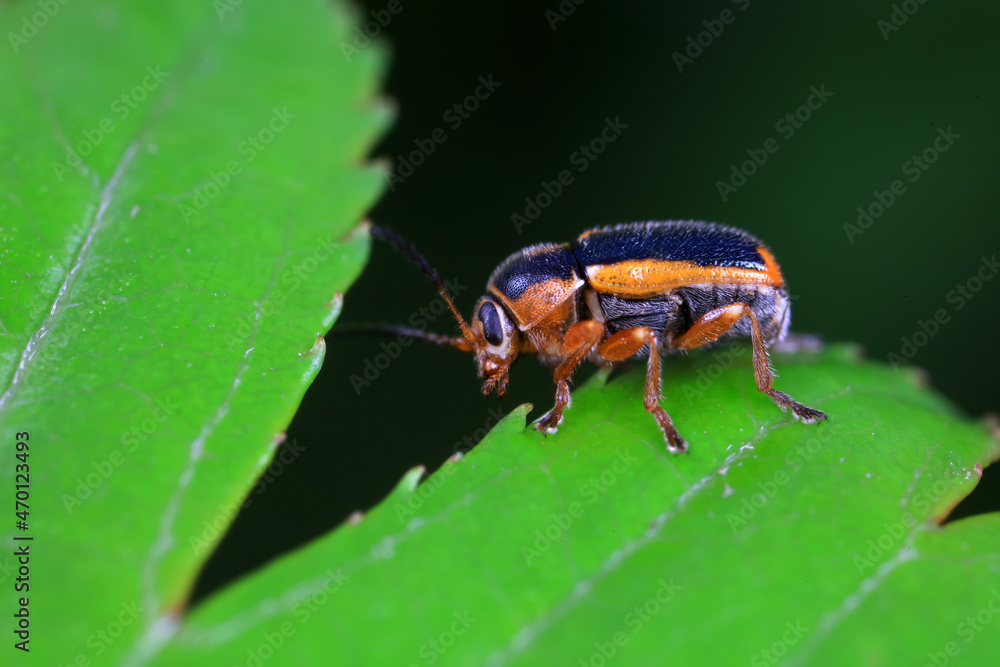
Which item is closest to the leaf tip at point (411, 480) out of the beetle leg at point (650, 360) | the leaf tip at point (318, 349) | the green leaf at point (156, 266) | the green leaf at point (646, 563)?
the green leaf at point (646, 563)

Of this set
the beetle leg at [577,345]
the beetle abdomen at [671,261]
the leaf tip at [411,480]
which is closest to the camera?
the leaf tip at [411,480]

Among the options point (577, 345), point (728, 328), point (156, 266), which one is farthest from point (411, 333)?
point (728, 328)

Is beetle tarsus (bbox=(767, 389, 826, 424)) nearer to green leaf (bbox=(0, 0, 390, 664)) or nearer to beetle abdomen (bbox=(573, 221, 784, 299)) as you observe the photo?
beetle abdomen (bbox=(573, 221, 784, 299))

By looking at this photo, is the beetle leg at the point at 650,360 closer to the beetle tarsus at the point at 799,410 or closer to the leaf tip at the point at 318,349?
the beetle tarsus at the point at 799,410

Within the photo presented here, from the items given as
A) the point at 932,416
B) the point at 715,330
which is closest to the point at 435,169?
the point at 715,330

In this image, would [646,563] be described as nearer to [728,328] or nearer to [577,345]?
[577,345]

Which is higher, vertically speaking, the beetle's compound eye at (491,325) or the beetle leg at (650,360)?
the beetle leg at (650,360)
